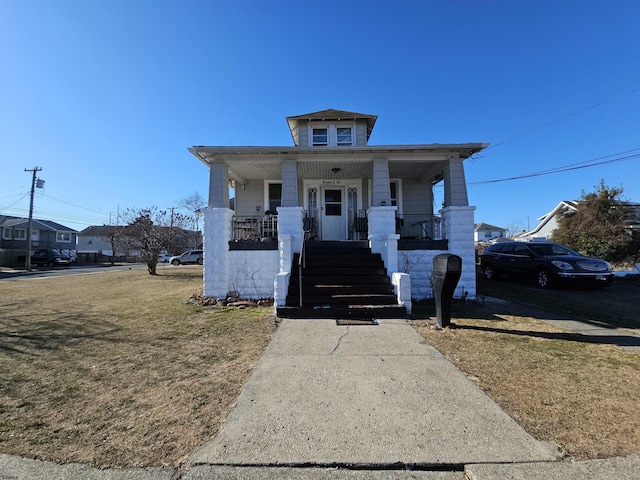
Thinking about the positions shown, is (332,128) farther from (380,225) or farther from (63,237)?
(63,237)

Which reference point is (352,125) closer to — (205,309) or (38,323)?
(205,309)

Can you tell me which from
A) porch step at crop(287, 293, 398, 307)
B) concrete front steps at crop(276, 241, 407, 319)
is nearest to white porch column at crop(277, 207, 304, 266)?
concrete front steps at crop(276, 241, 407, 319)

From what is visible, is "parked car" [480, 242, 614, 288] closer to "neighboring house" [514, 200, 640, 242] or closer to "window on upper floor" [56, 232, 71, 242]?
"neighboring house" [514, 200, 640, 242]

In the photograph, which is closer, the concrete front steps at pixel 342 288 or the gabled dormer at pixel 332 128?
the concrete front steps at pixel 342 288

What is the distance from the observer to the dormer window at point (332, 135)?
1205 cm

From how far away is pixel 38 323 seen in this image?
237 inches

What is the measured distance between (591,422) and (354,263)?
5646mm

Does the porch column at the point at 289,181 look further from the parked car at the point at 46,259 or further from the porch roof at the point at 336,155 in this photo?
the parked car at the point at 46,259

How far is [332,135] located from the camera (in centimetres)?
1204

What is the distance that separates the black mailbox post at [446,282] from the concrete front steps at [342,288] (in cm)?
87

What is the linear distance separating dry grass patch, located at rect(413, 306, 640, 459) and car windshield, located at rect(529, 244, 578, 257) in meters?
5.89

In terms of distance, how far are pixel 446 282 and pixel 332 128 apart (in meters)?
8.49

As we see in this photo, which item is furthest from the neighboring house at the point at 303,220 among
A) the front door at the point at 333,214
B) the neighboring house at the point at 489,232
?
the neighboring house at the point at 489,232

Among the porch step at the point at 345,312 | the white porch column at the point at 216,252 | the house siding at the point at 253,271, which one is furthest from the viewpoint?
the house siding at the point at 253,271
